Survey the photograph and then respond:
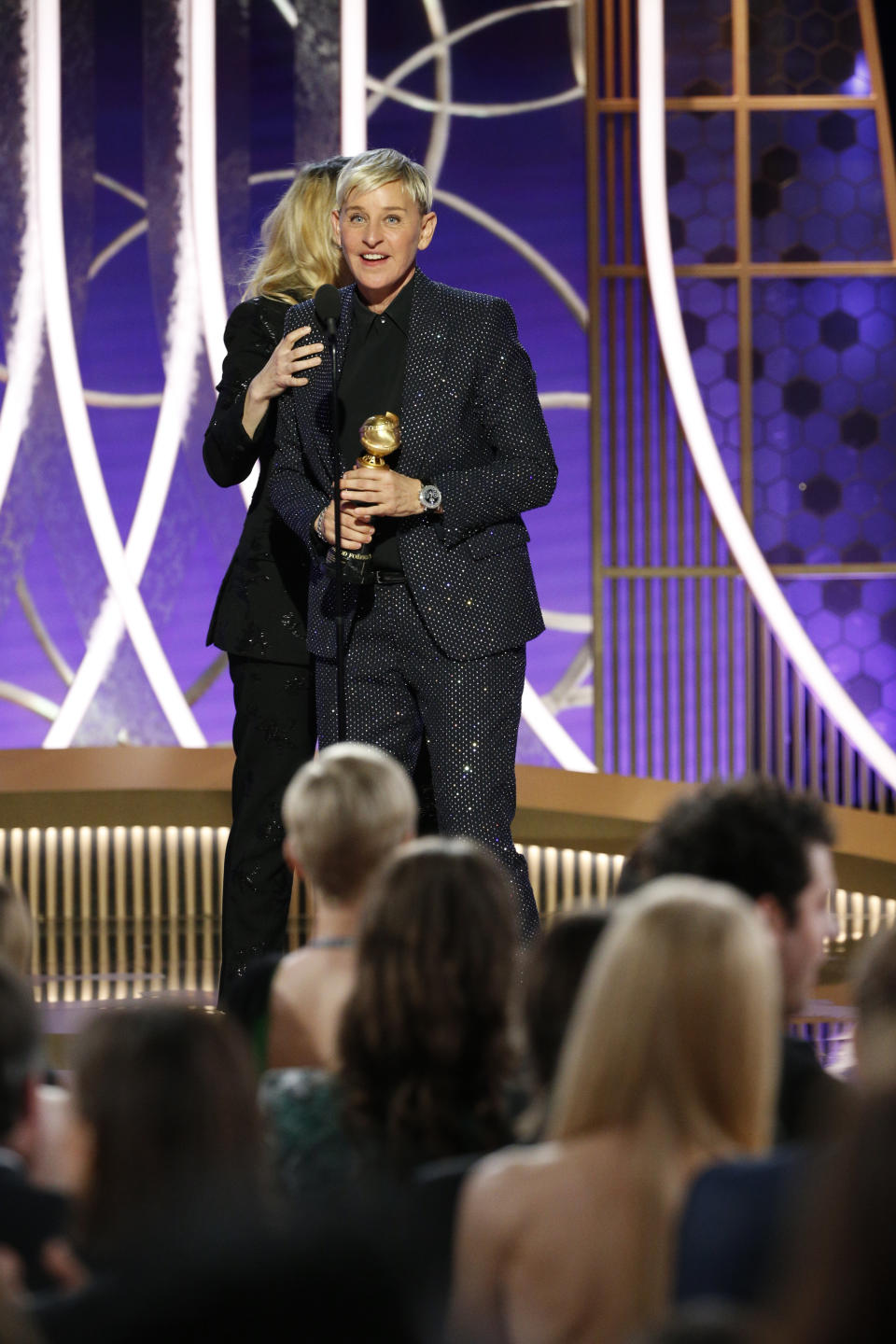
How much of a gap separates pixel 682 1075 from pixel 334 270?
2.05 metres

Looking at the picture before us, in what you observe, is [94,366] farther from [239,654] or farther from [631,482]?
[239,654]

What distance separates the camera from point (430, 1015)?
4.76 feet

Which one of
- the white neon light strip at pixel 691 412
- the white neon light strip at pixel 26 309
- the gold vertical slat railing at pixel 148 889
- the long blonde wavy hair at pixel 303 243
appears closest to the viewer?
the long blonde wavy hair at pixel 303 243

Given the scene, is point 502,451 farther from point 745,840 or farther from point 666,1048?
point 666,1048

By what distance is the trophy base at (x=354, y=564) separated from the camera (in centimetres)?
267

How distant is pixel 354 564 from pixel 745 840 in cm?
108

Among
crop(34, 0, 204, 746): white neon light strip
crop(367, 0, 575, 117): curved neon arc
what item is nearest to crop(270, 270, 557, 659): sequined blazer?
crop(34, 0, 204, 746): white neon light strip

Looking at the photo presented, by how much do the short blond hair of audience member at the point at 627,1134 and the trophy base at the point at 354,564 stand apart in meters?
1.54

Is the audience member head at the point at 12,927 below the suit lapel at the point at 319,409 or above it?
below

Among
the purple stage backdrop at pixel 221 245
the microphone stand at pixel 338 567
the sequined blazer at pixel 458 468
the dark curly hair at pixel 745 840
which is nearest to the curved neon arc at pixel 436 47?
the purple stage backdrop at pixel 221 245

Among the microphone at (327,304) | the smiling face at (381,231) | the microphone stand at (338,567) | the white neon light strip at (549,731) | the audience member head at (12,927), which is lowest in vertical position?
the white neon light strip at (549,731)

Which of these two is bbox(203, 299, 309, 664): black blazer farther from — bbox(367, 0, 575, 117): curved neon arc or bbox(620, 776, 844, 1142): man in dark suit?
bbox(367, 0, 575, 117): curved neon arc

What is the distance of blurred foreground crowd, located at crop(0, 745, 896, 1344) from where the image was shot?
2.11 feet

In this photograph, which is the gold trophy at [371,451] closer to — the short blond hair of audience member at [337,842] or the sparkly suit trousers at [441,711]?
the sparkly suit trousers at [441,711]
